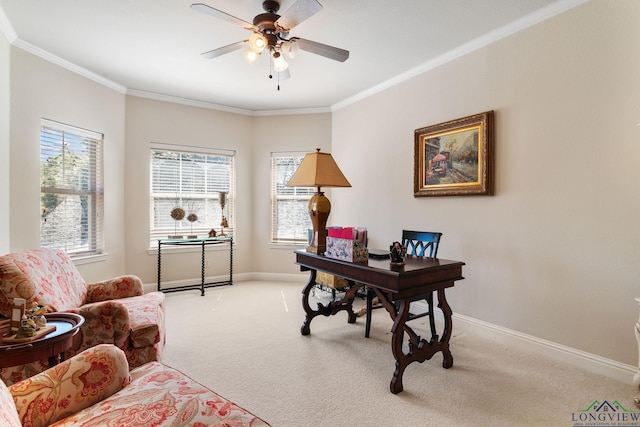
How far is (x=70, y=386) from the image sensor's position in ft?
4.15

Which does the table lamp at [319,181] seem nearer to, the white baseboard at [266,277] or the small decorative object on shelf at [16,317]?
the small decorative object on shelf at [16,317]

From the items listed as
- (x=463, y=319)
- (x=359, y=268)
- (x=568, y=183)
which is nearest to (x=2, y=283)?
(x=359, y=268)

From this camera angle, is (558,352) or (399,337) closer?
(399,337)

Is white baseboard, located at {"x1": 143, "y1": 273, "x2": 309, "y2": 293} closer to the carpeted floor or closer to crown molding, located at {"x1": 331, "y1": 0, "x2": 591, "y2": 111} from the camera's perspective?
the carpeted floor

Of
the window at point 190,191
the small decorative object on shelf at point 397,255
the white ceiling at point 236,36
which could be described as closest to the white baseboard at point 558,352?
the small decorative object on shelf at point 397,255

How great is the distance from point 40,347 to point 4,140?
7.82 feet

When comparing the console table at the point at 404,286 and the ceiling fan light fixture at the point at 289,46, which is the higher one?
the ceiling fan light fixture at the point at 289,46

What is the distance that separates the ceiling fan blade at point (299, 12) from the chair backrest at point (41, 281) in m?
2.29

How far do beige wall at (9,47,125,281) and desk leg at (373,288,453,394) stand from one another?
11.2 ft

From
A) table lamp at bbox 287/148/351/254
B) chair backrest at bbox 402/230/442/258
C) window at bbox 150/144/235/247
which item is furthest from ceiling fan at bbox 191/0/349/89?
window at bbox 150/144/235/247

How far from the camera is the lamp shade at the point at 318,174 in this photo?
8.96 ft

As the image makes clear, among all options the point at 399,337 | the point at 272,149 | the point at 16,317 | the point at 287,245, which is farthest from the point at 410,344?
the point at 272,149

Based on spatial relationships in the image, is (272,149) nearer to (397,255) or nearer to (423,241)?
(423,241)

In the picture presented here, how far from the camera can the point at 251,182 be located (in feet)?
18.0
